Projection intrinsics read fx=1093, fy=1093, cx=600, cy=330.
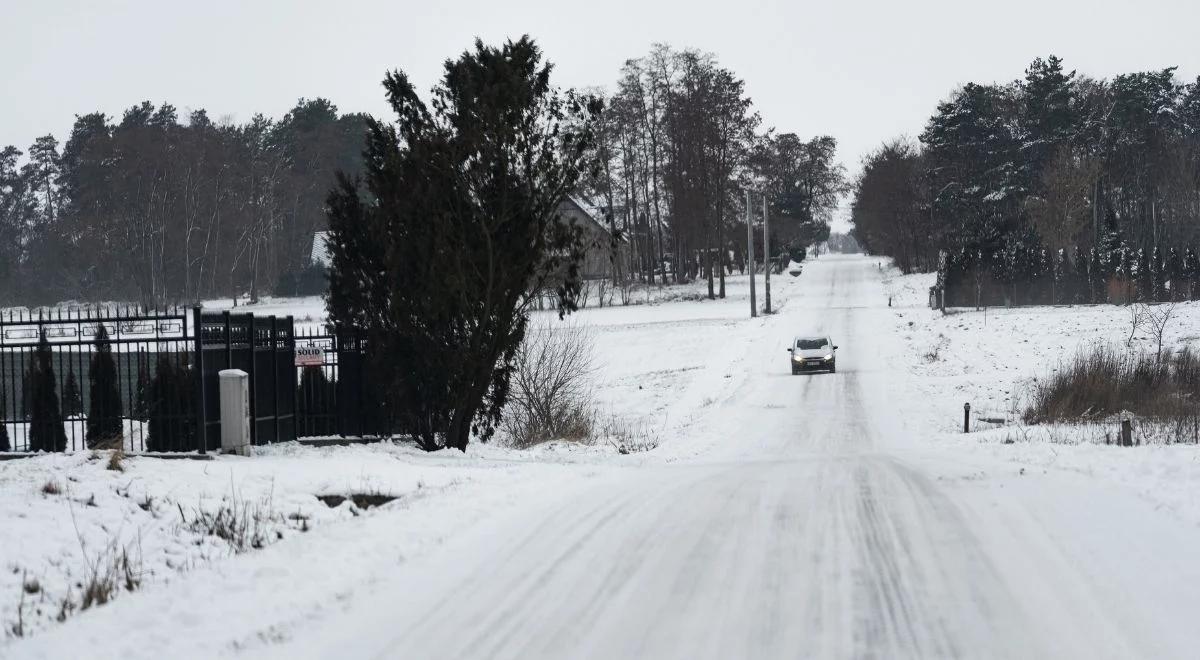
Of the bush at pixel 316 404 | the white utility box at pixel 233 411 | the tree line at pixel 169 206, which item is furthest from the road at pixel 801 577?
the tree line at pixel 169 206

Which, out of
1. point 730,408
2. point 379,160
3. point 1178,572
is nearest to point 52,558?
point 1178,572

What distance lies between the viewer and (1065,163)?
72.9m

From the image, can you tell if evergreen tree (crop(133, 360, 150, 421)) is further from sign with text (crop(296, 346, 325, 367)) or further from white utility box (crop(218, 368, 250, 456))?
sign with text (crop(296, 346, 325, 367))

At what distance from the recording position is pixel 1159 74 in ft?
268

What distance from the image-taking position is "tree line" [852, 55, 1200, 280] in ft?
242

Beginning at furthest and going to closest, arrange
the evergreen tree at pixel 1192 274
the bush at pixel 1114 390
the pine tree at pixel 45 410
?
the evergreen tree at pixel 1192 274, the bush at pixel 1114 390, the pine tree at pixel 45 410

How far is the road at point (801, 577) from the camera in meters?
6.86

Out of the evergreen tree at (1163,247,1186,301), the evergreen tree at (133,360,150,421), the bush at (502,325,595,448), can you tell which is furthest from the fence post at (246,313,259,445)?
the evergreen tree at (1163,247,1186,301)

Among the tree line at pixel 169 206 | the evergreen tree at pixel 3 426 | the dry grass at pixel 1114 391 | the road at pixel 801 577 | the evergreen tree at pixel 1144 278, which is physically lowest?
the dry grass at pixel 1114 391

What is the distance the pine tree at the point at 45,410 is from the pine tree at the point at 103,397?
607 millimetres

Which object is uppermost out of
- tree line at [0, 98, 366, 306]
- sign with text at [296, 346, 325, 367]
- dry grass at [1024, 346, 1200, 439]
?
tree line at [0, 98, 366, 306]

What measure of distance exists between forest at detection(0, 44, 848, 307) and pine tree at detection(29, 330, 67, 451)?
44.6 m

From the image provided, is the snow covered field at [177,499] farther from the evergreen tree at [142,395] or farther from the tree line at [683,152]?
the tree line at [683,152]

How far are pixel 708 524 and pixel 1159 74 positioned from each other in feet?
276
